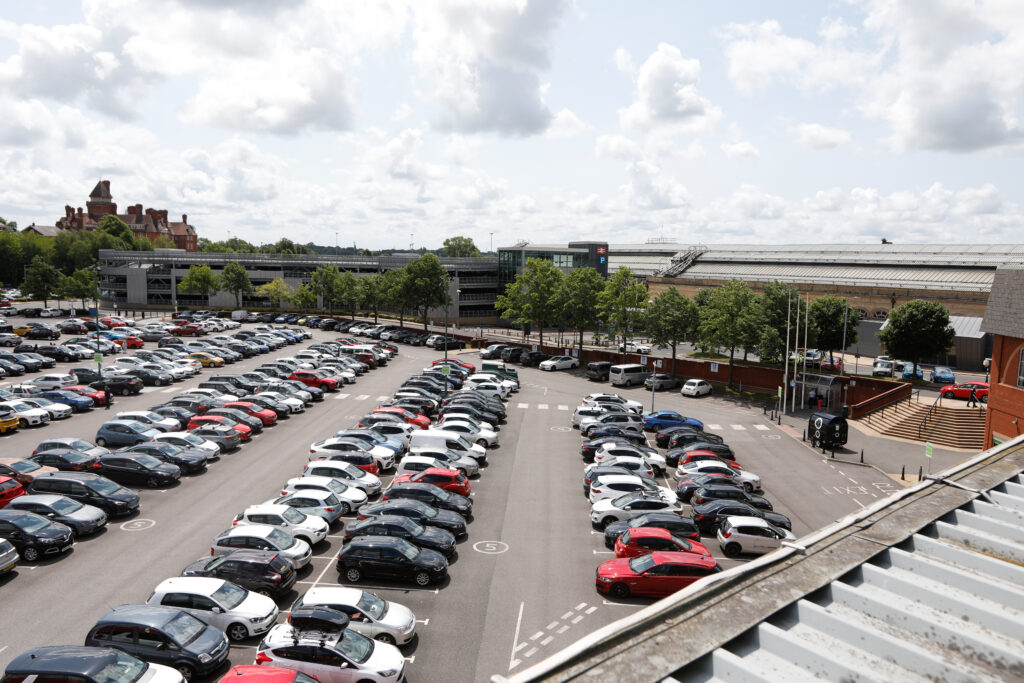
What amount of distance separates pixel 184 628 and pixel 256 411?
25.8 metres

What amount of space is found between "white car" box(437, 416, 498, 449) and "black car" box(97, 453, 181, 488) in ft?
44.0

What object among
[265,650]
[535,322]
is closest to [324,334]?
[535,322]

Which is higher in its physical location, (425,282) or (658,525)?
(425,282)

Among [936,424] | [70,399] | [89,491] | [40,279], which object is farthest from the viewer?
[40,279]

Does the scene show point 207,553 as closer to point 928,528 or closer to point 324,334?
point 928,528

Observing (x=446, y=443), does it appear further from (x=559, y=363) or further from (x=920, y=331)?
(x=920, y=331)

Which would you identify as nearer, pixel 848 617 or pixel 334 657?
pixel 848 617

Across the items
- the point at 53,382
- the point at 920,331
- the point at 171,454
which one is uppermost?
the point at 920,331

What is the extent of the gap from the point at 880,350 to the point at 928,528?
75.6 m

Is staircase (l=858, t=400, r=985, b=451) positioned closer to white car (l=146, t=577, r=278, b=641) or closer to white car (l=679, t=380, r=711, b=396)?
white car (l=679, t=380, r=711, b=396)

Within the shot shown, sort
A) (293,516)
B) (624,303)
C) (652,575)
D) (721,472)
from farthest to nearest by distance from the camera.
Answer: (624,303) → (721,472) → (293,516) → (652,575)

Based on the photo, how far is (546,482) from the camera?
29.8 metres

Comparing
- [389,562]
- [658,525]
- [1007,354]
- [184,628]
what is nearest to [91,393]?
[389,562]

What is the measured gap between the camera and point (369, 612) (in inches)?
628
